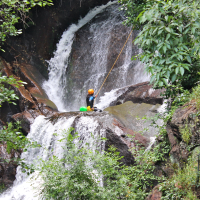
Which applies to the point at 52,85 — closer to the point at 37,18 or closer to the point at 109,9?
the point at 37,18

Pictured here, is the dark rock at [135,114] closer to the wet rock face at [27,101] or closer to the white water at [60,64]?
the wet rock face at [27,101]

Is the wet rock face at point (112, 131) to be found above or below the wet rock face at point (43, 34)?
below

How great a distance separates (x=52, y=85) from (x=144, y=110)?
7.02m

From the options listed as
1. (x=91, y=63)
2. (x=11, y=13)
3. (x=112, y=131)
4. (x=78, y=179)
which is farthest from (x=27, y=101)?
(x=78, y=179)

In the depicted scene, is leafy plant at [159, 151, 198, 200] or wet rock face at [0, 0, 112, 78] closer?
leafy plant at [159, 151, 198, 200]

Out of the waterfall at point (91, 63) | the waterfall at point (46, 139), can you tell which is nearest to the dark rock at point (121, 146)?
the waterfall at point (46, 139)

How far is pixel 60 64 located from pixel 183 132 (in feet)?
36.1

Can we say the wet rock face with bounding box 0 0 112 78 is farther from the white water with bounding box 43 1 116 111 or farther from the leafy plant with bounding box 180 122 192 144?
the leafy plant with bounding box 180 122 192 144

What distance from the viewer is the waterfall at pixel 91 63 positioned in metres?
12.3

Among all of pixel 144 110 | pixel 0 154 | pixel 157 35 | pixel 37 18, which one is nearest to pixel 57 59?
pixel 37 18

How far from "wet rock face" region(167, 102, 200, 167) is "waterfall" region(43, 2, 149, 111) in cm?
789

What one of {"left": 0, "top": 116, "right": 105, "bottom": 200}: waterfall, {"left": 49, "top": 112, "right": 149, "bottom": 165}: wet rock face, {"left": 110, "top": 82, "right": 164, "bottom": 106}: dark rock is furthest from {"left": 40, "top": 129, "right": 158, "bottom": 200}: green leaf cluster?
{"left": 110, "top": 82, "right": 164, "bottom": 106}: dark rock

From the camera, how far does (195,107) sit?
3.67 m

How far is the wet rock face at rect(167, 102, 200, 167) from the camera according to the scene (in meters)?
3.46
